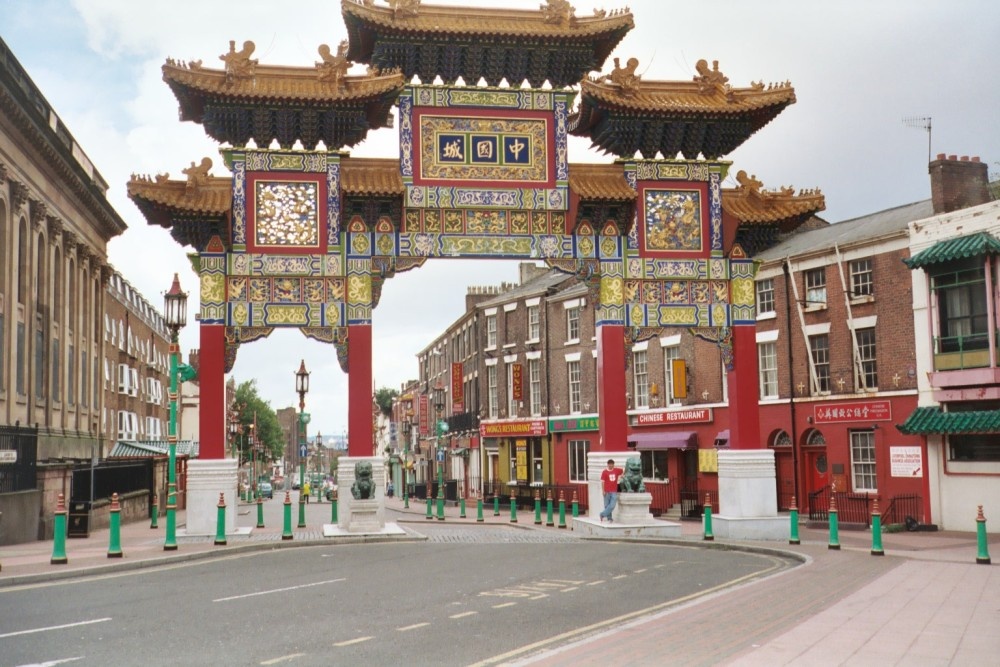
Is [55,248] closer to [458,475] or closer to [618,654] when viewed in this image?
[458,475]

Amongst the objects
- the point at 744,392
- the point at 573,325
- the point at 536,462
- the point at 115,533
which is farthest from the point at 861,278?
the point at 115,533

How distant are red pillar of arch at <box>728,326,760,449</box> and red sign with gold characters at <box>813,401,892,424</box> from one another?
6.84 meters

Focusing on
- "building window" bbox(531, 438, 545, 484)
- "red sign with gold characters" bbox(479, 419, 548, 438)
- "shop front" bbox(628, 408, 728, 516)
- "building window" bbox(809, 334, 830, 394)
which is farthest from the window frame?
"building window" bbox(531, 438, 545, 484)

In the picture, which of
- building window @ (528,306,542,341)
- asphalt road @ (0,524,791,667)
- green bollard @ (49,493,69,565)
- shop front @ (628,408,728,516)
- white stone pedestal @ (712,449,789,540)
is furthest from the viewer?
building window @ (528,306,542,341)

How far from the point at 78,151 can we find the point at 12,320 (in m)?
13.8

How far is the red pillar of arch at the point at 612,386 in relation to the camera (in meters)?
26.0

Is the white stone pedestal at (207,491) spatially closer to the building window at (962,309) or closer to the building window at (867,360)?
the building window at (867,360)

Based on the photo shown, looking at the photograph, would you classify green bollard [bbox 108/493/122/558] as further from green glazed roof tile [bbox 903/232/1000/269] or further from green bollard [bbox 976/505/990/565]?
green glazed roof tile [bbox 903/232/1000/269]

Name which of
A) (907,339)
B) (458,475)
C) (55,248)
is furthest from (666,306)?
(458,475)

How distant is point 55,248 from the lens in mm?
41750

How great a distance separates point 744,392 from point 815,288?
8.96m

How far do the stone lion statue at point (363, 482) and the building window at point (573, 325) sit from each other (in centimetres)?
2327

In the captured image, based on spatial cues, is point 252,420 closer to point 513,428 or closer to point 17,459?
point 513,428

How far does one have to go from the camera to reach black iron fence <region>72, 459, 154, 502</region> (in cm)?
3048
